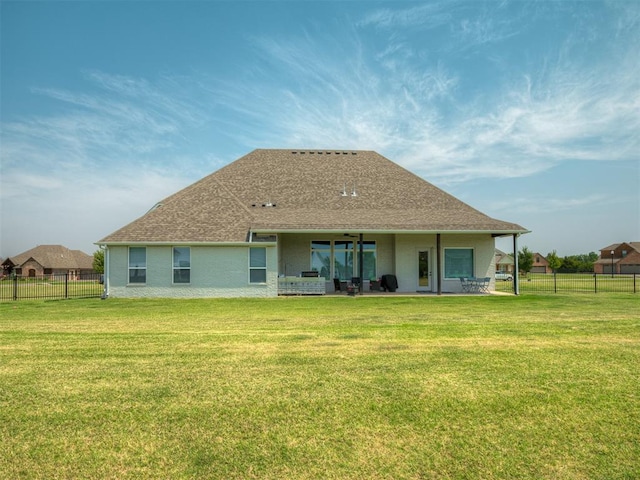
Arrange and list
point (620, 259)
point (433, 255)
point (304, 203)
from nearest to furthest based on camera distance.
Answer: point (433, 255), point (304, 203), point (620, 259)

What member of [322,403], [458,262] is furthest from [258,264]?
[322,403]

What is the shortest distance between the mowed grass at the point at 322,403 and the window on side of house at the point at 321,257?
13499 mm

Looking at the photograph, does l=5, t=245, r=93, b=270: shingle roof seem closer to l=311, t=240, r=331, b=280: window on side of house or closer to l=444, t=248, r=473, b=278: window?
l=311, t=240, r=331, b=280: window on side of house

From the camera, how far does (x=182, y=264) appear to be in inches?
807

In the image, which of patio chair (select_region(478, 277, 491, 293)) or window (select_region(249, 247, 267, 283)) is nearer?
window (select_region(249, 247, 267, 283))

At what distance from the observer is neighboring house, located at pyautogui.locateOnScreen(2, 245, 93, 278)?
7575cm

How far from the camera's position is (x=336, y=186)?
26328 millimetres

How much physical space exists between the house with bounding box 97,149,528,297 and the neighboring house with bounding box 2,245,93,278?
61.4 m

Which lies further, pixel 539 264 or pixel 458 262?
pixel 539 264

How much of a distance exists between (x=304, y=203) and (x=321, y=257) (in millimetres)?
3388

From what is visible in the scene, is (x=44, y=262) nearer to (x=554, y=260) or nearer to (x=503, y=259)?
(x=503, y=259)

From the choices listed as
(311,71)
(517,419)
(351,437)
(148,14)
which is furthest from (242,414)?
(311,71)

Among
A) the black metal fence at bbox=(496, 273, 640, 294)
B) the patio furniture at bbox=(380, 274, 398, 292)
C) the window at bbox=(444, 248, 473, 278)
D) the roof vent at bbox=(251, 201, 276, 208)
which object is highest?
the roof vent at bbox=(251, 201, 276, 208)

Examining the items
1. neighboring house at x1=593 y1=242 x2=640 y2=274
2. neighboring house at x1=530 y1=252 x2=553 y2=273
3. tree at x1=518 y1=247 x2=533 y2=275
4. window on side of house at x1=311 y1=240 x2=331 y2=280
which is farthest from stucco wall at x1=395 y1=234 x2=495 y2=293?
neighboring house at x1=530 y1=252 x2=553 y2=273
